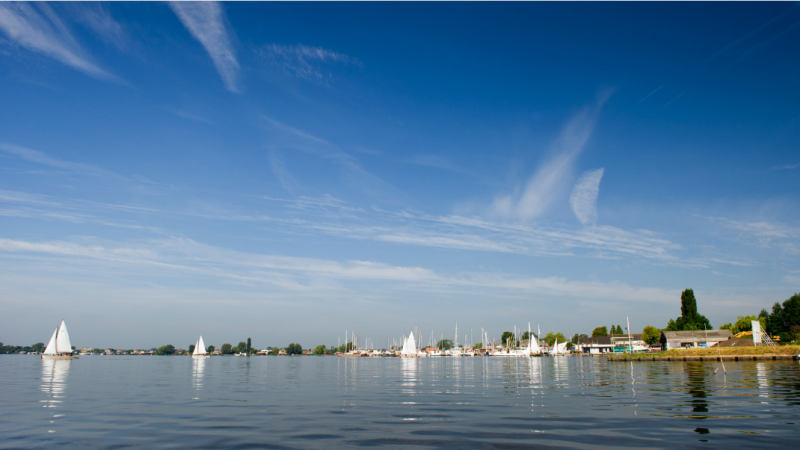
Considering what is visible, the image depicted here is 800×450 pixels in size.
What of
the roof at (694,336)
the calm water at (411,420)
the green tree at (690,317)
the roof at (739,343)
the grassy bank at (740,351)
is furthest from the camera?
the green tree at (690,317)

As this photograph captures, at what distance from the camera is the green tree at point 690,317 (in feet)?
521

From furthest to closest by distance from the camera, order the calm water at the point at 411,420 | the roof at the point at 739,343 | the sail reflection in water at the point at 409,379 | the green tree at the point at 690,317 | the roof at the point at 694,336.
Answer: the green tree at the point at 690,317
the roof at the point at 694,336
the roof at the point at 739,343
the sail reflection in water at the point at 409,379
the calm water at the point at 411,420

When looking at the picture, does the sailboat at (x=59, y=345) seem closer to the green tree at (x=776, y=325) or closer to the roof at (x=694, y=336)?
the roof at (x=694, y=336)

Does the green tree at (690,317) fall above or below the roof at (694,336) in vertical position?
above

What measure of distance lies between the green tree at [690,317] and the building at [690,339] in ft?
41.0

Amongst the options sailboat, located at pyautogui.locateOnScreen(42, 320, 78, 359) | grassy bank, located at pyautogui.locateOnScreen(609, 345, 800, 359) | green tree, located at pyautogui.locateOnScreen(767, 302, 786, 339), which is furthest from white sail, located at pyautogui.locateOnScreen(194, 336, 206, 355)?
green tree, located at pyautogui.locateOnScreen(767, 302, 786, 339)

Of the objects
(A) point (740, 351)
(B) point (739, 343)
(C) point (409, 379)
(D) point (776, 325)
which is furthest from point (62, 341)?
(D) point (776, 325)

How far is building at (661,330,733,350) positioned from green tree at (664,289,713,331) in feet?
41.0

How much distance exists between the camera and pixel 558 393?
3328cm

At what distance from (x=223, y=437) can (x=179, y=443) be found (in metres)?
1.59

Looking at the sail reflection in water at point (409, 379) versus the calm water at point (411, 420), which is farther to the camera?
the sail reflection in water at point (409, 379)

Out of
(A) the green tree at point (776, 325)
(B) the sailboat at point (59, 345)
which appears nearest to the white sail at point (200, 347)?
(B) the sailboat at point (59, 345)

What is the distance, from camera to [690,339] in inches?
5507

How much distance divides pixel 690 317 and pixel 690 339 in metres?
24.9
